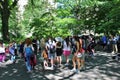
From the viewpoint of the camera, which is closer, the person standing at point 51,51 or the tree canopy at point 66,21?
the person standing at point 51,51

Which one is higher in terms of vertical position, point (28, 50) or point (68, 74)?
point (28, 50)

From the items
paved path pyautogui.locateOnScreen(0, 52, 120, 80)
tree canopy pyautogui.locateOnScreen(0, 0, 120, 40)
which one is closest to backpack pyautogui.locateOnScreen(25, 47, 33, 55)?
paved path pyautogui.locateOnScreen(0, 52, 120, 80)

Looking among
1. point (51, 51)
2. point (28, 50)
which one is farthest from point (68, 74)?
point (51, 51)

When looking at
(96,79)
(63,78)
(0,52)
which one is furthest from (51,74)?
(0,52)

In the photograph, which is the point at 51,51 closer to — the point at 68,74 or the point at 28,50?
the point at 28,50

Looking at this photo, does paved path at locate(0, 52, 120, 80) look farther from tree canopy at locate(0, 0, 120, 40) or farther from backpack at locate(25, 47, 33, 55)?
tree canopy at locate(0, 0, 120, 40)

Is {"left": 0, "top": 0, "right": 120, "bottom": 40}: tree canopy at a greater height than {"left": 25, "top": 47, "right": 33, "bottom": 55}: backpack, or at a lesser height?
greater

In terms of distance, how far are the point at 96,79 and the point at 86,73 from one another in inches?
59.7

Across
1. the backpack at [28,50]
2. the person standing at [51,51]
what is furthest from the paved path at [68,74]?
the backpack at [28,50]

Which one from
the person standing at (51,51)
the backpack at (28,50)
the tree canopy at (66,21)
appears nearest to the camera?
the backpack at (28,50)

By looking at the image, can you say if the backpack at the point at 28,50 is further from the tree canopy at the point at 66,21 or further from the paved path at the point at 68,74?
the tree canopy at the point at 66,21

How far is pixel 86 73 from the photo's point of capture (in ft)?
43.8

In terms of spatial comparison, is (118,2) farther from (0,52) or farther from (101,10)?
(0,52)

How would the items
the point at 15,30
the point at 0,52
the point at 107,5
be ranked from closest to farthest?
the point at 0,52 → the point at 107,5 → the point at 15,30
